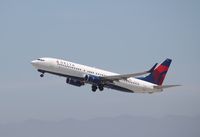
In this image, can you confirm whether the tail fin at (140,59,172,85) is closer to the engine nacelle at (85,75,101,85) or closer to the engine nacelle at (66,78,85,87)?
the engine nacelle at (85,75,101,85)

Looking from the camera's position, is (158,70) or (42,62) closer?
(42,62)

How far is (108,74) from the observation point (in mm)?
104500

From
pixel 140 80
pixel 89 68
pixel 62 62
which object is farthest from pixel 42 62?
pixel 140 80

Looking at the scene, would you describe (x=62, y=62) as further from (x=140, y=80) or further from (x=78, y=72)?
(x=140, y=80)

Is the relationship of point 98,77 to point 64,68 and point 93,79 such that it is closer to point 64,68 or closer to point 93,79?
point 93,79

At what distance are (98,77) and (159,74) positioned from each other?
70.6ft

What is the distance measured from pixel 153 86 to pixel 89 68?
16.3 m

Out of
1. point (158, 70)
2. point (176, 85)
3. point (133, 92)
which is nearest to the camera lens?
point (176, 85)

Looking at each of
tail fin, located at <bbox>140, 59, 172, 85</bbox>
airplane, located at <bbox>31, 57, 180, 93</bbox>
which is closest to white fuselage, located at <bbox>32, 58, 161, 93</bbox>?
airplane, located at <bbox>31, 57, 180, 93</bbox>

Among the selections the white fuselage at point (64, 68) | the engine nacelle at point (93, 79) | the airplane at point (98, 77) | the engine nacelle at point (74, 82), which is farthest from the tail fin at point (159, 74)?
the engine nacelle at point (74, 82)

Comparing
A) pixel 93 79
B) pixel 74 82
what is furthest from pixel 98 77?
pixel 74 82

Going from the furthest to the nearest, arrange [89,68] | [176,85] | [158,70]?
[158,70] → [89,68] → [176,85]

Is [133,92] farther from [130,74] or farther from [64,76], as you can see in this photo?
[64,76]

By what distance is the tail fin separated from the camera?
114213 mm
